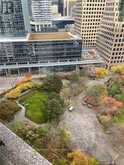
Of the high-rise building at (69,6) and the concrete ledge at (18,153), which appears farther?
the high-rise building at (69,6)

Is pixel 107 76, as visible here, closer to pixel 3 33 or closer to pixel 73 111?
pixel 73 111

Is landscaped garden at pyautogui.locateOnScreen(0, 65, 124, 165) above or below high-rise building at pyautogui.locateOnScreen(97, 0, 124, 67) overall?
below

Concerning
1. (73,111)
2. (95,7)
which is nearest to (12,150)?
(73,111)

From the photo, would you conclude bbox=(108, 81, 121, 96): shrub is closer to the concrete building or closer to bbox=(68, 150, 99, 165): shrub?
the concrete building

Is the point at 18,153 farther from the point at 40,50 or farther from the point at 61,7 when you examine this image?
the point at 61,7

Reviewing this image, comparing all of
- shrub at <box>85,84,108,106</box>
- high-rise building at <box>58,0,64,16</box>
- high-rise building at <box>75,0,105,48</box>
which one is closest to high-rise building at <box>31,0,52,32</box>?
high-rise building at <box>75,0,105,48</box>

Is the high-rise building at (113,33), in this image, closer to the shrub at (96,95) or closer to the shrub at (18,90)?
the shrub at (96,95)

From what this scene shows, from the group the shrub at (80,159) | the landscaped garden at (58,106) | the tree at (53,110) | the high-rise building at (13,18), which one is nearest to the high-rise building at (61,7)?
the high-rise building at (13,18)
